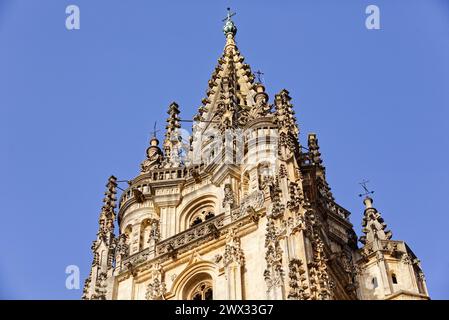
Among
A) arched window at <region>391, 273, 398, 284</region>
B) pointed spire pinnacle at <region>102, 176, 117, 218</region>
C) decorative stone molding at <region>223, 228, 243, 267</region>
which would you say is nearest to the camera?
decorative stone molding at <region>223, 228, 243, 267</region>

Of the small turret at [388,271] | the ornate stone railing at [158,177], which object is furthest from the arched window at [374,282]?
the ornate stone railing at [158,177]

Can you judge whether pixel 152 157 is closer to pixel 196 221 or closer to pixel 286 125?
pixel 196 221

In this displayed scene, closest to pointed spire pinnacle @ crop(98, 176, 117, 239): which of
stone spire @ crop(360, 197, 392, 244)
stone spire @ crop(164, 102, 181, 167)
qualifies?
stone spire @ crop(164, 102, 181, 167)

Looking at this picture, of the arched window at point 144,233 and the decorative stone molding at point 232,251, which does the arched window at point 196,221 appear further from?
the decorative stone molding at point 232,251

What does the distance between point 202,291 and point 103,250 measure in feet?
17.3

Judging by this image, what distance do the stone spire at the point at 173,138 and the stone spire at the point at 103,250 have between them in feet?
9.86

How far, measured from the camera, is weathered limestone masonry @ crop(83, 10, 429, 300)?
1319 inches

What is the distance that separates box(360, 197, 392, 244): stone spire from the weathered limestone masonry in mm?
48

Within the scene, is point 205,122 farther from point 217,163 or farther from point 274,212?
point 274,212

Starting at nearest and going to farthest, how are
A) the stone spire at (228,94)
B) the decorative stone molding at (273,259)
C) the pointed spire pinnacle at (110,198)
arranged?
the decorative stone molding at (273,259), the pointed spire pinnacle at (110,198), the stone spire at (228,94)

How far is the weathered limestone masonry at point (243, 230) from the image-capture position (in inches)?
1319

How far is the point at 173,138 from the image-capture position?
1898 inches

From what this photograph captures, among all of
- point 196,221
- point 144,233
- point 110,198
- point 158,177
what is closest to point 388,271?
point 196,221

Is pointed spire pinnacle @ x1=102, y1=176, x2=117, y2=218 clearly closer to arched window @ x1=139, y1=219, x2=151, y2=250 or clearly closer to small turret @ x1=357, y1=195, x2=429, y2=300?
arched window @ x1=139, y1=219, x2=151, y2=250
